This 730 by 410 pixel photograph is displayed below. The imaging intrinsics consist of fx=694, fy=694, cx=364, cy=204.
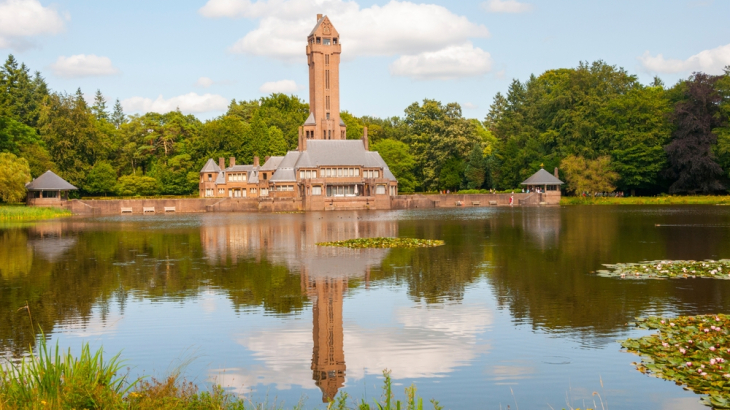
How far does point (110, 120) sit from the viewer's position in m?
161

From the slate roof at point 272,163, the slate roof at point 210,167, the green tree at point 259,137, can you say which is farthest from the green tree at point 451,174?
the slate roof at point 210,167

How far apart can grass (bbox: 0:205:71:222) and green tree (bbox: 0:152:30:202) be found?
57.7 inches

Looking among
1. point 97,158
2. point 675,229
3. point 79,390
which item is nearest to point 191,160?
point 97,158

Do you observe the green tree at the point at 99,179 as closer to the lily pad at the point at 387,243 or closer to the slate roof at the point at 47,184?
the slate roof at the point at 47,184

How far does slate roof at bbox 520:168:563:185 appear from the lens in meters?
94.0

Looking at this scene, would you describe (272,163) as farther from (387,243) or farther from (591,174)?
(387,243)

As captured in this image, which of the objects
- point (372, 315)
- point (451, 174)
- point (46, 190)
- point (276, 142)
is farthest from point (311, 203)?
point (372, 315)

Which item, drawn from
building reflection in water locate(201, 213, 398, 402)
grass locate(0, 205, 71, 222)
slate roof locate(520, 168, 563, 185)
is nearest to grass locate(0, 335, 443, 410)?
building reflection in water locate(201, 213, 398, 402)

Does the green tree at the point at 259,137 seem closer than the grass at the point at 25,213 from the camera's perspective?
No

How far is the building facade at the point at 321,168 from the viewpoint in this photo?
9725 cm

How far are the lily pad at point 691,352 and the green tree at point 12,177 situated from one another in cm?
7343

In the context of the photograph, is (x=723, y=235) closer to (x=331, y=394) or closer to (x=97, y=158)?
(x=331, y=394)

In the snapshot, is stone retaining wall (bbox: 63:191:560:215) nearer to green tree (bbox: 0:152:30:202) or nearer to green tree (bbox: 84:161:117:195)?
green tree (bbox: 0:152:30:202)

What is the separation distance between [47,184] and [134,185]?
75.3 ft
